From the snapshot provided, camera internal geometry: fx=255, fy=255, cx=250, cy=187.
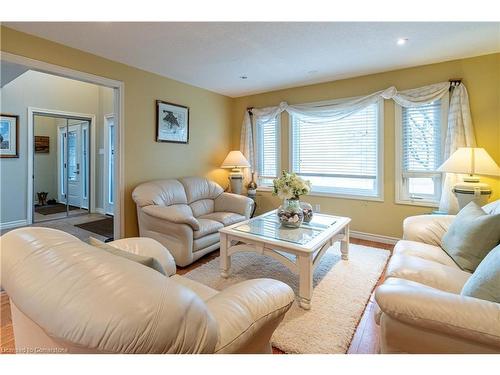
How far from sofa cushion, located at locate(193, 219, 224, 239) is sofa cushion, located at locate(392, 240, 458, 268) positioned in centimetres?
189

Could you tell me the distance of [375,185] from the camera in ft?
12.1

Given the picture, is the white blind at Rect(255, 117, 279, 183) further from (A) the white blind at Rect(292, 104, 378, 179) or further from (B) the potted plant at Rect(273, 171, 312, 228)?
(B) the potted plant at Rect(273, 171, 312, 228)

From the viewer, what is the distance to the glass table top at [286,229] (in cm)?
225

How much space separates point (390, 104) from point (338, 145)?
870mm

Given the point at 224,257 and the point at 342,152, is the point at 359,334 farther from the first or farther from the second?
the point at 342,152

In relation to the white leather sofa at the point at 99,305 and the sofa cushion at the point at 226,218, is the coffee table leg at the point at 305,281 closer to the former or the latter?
the white leather sofa at the point at 99,305

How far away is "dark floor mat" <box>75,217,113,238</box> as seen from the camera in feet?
13.5

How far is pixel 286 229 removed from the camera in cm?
251

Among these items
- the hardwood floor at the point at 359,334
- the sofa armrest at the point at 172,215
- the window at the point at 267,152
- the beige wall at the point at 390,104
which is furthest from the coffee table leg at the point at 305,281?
the window at the point at 267,152

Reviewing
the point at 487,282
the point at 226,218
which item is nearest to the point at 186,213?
the point at 226,218

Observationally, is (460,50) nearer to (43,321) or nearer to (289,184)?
(289,184)

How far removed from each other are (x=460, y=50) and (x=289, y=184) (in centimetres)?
243

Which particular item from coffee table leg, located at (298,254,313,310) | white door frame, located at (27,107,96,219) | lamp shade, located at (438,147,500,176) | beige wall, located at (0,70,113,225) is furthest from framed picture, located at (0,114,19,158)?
lamp shade, located at (438,147,500,176)
